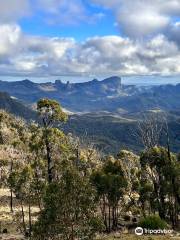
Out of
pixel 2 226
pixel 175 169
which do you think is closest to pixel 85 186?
pixel 175 169

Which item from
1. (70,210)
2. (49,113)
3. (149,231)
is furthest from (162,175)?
(70,210)

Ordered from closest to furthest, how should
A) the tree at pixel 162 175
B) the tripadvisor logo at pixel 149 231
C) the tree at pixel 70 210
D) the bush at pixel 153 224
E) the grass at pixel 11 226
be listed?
the tree at pixel 70 210
the grass at pixel 11 226
the tripadvisor logo at pixel 149 231
the bush at pixel 153 224
the tree at pixel 162 175

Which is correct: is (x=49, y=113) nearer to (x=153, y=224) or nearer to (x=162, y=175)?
(x=162, y=175)

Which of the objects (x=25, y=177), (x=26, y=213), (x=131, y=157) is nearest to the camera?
(x=25, y=177)

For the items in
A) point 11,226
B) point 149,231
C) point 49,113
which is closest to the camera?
point 149,231

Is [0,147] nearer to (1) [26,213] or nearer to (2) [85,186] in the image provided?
(1) [26,213]

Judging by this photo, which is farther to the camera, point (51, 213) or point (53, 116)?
point (53, 116)

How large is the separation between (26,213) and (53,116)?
25316 millimetres

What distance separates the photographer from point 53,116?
70.2 meters

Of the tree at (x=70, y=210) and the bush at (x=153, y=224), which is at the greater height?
the tree at (x=70, y=210)

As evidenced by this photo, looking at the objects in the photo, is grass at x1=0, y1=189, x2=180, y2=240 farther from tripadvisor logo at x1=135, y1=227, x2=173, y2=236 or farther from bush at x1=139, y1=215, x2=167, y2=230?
bush at x1=139, y1=215, x2=167, y2=230

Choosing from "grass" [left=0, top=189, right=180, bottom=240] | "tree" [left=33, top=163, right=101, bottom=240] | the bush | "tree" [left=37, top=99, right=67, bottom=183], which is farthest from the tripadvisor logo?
"tree" [left=37, top=99, right=67, bottom=183]

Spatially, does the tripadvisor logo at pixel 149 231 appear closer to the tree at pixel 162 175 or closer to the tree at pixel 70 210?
the tree at pixel 70 210

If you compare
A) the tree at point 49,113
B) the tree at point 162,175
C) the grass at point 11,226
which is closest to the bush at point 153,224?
the grass at point 11,226
